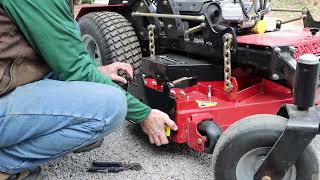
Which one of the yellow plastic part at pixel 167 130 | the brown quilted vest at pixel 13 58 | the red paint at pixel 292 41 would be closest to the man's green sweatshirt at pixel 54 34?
the brown quilted vest at pixel 13 58

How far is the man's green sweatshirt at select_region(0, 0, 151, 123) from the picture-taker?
1626 millimetres

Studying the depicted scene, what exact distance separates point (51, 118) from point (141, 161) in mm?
A: 865

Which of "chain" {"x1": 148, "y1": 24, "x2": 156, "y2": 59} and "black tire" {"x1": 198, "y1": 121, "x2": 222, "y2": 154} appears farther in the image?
"chain" {"x1": 148, "y1": 24, "x2": 156, "y2": 59}

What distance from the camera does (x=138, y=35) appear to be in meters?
3.08

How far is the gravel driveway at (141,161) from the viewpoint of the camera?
2.31 metres

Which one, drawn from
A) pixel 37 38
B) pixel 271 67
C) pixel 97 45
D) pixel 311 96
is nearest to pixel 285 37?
pixel 271 67

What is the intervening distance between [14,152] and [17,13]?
0.53 m

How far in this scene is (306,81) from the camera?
1.78 metres

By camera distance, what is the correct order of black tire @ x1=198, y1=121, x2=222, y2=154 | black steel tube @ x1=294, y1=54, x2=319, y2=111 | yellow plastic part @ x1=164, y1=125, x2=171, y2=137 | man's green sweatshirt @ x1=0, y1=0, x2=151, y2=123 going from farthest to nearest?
yellow plastic part @ x1=164, y1=125, x2=171, y2=137
black tire @ x1=198, y1=121, x2=222, y2=154
black steel tube @ x1=294, y1=54, x2=319, y2=111
man's green sweatshirt @ x1=0, y1=0, x2=151, y2=123

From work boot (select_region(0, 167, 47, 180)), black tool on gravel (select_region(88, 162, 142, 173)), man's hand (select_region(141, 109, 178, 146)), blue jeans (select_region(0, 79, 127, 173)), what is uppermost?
blue jeans (select_region(0, 79, 127, 173))

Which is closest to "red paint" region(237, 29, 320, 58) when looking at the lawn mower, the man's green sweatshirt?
the lawn mower

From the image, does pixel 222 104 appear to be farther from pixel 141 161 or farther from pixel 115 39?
pixel 115 39

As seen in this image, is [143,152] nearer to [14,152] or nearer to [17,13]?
[14,152]

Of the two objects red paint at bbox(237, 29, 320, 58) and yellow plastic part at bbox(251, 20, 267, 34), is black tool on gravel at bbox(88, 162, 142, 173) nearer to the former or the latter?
red paint at bbox(237, 29, 320, 58)
